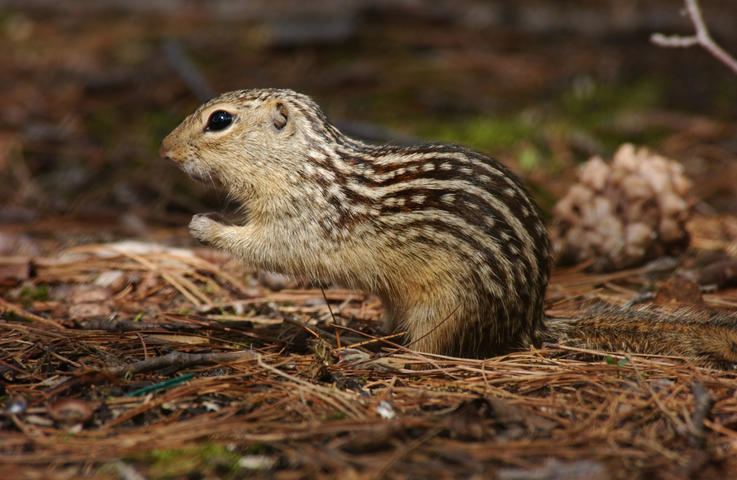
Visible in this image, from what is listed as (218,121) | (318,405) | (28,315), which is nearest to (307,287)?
(218,121)

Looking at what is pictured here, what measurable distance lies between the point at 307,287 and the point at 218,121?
113 centimetres

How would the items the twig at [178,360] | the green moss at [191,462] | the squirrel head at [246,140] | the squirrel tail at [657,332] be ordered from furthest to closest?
the squirrel head at [246,140] < the squirrel tail at [657,332] < the twig at [178,360] < the green moss at [191,462]

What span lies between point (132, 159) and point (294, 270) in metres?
2.87

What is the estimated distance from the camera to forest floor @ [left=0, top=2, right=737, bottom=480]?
8.35 ft

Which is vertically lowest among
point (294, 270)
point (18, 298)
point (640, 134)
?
point (18, 298)

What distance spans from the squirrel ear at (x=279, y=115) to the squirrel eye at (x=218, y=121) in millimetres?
200

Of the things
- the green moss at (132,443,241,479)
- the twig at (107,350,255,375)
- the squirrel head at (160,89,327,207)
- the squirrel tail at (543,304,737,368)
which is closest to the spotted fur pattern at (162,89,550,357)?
the squirrel head at (160,89,327,207)

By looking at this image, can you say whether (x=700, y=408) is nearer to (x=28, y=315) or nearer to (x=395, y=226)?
(x=395, y=226)

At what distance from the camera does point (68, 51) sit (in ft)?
27.5

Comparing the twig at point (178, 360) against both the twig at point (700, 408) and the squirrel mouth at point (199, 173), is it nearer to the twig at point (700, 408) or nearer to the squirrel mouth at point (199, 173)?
the squirrel mouth at point (199, 173)

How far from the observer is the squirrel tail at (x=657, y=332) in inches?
129

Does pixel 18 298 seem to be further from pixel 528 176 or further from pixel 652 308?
pixel 528 176

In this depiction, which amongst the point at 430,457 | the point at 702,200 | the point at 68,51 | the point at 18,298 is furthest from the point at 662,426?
the point at 68,51

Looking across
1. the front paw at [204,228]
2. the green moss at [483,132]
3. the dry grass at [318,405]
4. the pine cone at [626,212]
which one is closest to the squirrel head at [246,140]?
the front paw at [204,228]
